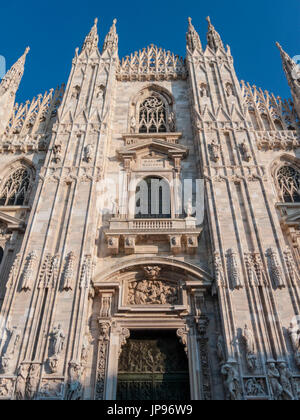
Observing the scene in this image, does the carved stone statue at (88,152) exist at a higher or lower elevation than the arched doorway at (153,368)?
higher

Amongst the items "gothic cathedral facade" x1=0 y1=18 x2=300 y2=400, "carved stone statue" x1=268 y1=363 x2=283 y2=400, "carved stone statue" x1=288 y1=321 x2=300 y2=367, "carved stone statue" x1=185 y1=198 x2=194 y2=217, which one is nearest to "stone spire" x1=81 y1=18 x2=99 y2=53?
"gothic cathedral facade" x1=0 y1=18 x2=300 y2=400

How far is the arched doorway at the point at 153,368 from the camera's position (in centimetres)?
Answer: 981

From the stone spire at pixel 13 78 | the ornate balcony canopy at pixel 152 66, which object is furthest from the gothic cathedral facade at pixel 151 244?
the ornate balcony canopy at pixel 152 66

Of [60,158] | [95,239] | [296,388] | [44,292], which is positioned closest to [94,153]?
[60,158]

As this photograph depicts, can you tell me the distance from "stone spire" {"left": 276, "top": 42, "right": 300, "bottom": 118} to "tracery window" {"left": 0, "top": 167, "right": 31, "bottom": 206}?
1396cm

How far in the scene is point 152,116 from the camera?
18.2 meters

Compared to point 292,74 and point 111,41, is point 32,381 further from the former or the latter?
point 111,41

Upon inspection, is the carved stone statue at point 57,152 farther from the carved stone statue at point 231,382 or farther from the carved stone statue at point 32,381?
the carved stone statue at point 231,382

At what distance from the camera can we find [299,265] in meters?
11.7

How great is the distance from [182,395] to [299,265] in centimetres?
589

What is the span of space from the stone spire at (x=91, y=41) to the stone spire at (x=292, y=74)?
1143 cm

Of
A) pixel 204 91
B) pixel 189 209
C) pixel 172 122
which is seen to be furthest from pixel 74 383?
pixel 204 91

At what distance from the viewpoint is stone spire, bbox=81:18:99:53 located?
67.3 ft
